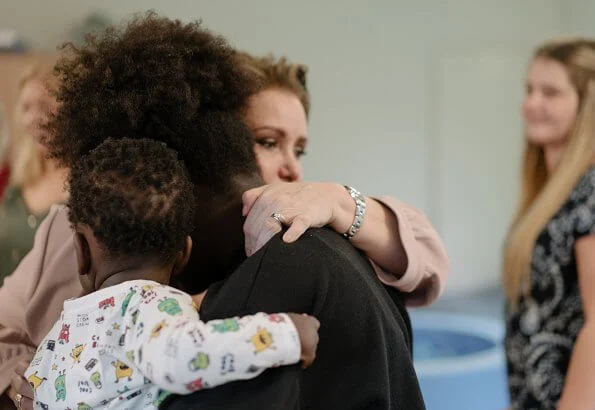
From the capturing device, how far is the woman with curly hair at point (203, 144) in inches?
30.6

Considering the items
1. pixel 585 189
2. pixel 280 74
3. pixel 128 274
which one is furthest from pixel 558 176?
pixel 128 274

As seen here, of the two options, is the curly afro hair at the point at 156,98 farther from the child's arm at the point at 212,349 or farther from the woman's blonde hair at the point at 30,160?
the woman's blonde hair at the point at 30,160

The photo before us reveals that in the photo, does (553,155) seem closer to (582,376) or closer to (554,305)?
(554,305)

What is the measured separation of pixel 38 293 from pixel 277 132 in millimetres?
411

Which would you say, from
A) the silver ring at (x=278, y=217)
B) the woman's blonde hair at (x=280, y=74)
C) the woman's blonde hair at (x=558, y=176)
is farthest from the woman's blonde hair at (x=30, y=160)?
the silver ring at (x=278, y=217)

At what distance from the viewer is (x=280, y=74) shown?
1228 millimetres

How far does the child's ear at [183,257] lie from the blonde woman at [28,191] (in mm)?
795

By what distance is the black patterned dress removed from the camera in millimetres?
1963

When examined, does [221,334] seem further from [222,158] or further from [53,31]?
[53,31]

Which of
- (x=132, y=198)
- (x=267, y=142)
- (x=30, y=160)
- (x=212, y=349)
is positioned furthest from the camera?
(x=30, y=160)

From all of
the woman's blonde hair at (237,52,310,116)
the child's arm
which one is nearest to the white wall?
the woman's blonde hair at (237,52,310,116)

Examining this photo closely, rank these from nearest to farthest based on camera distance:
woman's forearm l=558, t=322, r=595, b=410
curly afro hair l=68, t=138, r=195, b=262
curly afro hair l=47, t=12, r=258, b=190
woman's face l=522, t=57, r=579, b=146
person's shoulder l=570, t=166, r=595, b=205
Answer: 1. curly afro hair l=68, t=138, r=195, b=262
2. curly afro hair l=47, t=12, r=258, b=190
3. woman's forearm l=558, t=322, r=595, b=410
4. person's shoulder l=570, t=166, r=595, b=205
5. woman's face l=522, t=57, r=579, b=146

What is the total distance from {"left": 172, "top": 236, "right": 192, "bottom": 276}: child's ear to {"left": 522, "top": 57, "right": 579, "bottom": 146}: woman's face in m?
1.54

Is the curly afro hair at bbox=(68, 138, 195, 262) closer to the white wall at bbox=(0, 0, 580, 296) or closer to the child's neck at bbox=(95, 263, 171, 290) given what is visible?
the child's neck at bbox=(95, 263, 171, 290)
